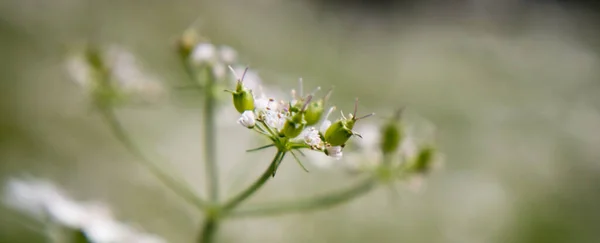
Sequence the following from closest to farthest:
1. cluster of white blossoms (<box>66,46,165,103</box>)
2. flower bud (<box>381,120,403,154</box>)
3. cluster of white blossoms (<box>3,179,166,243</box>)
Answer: cluster of white blossoms (<box>3,179,166,243</box>), flower bud (<box>381,120,403,154</box>), cluster of white blossoms (<box>66,46,165,103</box>)

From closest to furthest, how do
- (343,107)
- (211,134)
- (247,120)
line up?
(247,120), (211,134), (343,107)

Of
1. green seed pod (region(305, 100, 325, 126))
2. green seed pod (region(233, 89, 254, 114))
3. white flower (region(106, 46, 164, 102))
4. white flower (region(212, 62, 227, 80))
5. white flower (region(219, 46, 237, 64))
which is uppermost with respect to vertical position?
white flower (region(106, 46, 164, 102))

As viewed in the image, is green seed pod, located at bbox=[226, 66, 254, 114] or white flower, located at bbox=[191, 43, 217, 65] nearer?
green seed pod, located at bbox=[226, 66, 254, 114]

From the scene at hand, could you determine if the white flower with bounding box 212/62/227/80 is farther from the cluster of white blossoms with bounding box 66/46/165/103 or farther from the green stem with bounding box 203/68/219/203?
the cluster of white blossoms with bounding box 66/46/165/103

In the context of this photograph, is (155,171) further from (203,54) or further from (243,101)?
(243,101)

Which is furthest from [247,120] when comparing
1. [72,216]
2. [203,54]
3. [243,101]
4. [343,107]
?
[343,107]

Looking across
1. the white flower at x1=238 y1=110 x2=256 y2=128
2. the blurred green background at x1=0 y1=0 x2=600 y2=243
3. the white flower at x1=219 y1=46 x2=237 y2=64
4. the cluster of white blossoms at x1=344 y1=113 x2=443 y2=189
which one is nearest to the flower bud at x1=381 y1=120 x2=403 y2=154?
the cluster of white blossoms at x1=344 y1=113 x2=443 y2=189
